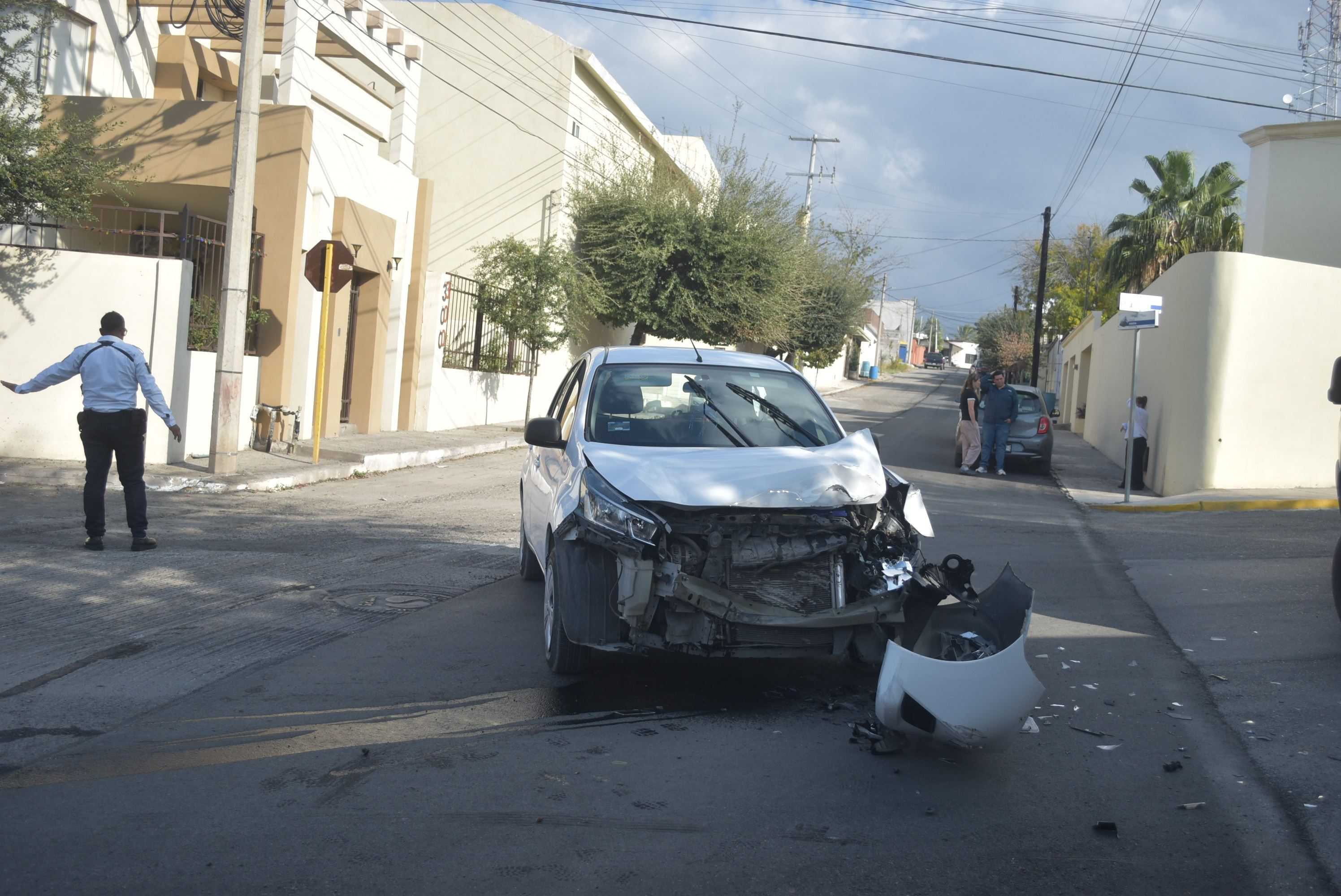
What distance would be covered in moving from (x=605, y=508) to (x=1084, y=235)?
5474 cm

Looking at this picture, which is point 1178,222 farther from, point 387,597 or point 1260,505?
point 387,597

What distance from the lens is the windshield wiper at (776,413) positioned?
6.59 meters

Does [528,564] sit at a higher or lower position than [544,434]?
lower

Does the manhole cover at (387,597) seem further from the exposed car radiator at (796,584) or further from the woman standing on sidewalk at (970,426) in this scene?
the woman standing on sidewalk at (970,426)

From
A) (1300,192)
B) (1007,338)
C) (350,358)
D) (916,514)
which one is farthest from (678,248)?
(1007,338)

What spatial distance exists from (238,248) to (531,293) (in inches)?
432

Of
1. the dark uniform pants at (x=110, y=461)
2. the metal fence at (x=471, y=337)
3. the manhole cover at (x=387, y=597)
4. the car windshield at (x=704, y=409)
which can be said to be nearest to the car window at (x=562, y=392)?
the car windshield at (x=704, y=409)

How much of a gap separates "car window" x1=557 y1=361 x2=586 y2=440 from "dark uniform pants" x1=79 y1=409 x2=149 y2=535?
359 centimetres

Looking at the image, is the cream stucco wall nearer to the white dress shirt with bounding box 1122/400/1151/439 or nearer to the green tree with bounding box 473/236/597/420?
the white dress shirt with bounding box 1122/400/1151/439

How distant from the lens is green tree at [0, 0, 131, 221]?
11867 mm

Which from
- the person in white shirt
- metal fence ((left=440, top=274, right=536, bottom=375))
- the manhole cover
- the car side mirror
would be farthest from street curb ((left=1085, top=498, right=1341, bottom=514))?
metal fence ((left=440, top=274, right=536, bottom=375))

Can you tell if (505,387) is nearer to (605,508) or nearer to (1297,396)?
(1297,396)

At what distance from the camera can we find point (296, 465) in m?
14.8

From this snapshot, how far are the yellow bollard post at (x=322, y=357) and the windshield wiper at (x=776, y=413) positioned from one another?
912 centimetres
